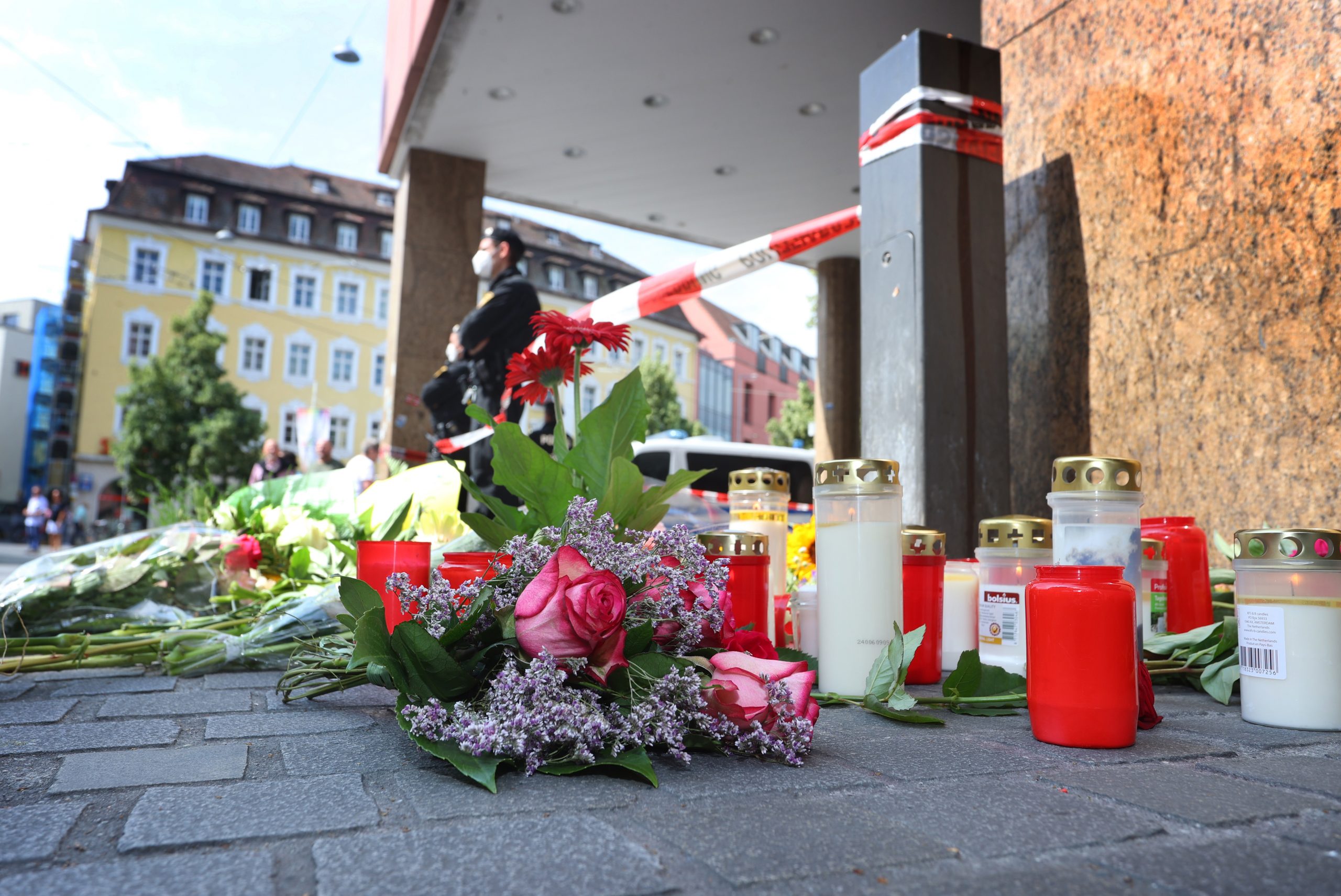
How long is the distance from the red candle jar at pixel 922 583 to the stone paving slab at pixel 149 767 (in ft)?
3.84

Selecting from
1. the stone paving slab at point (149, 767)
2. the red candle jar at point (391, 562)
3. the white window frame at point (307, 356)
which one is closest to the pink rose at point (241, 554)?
the red candle jar at point (391, 562)

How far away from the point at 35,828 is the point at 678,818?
2.04 feet

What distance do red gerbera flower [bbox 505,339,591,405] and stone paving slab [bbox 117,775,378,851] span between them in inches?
30.9

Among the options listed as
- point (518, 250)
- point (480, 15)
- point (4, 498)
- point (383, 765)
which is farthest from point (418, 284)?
point (4, 498)

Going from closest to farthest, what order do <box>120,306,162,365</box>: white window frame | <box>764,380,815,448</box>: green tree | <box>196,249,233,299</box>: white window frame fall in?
<box>764,380,815,448</box>: green tree < <box>120,306,162,365</box>: white window frame < <box>196,249,233,299</box>: white window frame

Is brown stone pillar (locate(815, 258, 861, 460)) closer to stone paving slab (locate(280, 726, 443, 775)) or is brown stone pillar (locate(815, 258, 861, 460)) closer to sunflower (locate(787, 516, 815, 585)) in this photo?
sunflower (locate(787, 516, 815, 585))

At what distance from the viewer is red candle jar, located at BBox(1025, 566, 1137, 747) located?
130 cm

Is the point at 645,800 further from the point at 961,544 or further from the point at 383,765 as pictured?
the point at 961,544

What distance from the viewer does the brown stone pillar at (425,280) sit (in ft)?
24.1

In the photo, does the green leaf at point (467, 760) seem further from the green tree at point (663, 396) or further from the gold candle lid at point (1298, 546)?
the green tree at point (663, 396)

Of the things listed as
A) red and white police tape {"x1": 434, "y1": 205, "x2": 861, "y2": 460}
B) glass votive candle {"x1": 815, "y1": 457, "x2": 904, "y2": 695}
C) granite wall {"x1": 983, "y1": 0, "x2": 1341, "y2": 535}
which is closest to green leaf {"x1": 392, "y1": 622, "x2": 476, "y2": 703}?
glass votive candle {"x1": 815, "y1": 457, "x2": 904, "y2": 695}

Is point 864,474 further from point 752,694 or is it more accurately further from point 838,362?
point 838,362

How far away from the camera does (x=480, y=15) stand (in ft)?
19.3

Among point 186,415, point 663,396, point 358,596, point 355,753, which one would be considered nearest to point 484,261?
point 358,596
